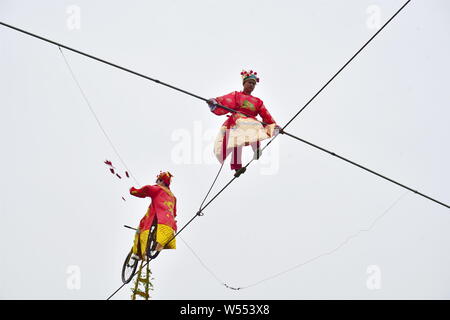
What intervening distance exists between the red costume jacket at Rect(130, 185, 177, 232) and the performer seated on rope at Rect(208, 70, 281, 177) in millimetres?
837

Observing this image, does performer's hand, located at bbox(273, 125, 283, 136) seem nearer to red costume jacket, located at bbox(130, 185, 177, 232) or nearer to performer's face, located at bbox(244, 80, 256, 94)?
performer's face, located at bbox(244, 80, 256, 94)

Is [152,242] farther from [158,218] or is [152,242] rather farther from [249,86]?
[249,86]

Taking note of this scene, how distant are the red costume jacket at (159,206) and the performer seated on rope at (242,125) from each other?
84 centimetres

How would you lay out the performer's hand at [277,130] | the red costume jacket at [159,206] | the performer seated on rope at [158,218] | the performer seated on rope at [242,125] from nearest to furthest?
the performer seated on rope at [242,125], the performer's hand at [277,130], the performer seated on rope at [158,218], the red costume jacket at [159,206]

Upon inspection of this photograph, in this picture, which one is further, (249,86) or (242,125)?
(249,86)

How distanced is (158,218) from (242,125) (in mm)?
1414

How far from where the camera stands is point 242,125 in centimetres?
728

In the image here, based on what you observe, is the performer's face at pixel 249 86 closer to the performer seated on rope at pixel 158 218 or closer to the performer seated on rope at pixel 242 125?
the performer seated on rope at pixel 242 125

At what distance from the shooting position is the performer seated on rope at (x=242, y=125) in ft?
23.6

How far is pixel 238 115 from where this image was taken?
24.2 ft

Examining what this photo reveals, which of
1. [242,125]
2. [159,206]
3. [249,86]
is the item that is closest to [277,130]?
[242,125]

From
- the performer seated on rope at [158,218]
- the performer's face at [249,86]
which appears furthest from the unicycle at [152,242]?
the performer's face at [249,86]
